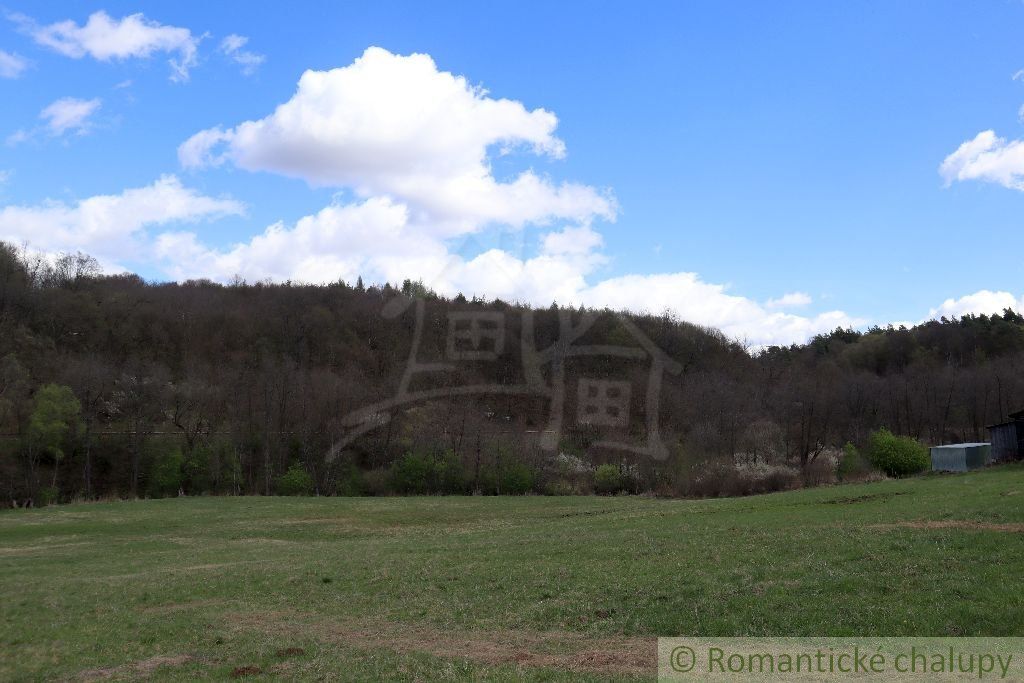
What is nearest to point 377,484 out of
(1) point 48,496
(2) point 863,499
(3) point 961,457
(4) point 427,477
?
(4) point 427,477

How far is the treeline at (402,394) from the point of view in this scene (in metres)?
74.6

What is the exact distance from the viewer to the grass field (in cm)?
1237

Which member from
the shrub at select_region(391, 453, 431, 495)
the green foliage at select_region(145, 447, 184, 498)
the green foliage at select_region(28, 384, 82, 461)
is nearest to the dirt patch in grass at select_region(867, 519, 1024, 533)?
the shrub at select_region(391, 453, 431, 495)

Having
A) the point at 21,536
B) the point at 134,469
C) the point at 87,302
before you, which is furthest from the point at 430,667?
the point at 87,302

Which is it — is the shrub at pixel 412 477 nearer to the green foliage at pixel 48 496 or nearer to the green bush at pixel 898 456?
the green foliage at pixel 48 496

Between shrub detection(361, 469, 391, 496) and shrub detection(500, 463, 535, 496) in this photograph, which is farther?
shrub detection(361, 469, 391, 496)

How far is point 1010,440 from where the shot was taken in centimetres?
5744

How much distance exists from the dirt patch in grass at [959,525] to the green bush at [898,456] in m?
38.2

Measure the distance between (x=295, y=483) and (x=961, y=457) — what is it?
58.9 metres

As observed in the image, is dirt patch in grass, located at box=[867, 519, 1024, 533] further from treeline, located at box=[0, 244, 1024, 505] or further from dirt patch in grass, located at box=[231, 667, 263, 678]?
treeline, located at box=[0, 244, 1024, 505]

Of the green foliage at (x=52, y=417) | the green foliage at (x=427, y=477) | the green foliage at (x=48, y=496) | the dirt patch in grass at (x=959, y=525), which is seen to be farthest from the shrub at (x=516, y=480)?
the dirt patch in grass at (x=959, y=525)

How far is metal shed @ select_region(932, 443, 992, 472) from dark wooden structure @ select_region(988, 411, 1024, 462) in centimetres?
80

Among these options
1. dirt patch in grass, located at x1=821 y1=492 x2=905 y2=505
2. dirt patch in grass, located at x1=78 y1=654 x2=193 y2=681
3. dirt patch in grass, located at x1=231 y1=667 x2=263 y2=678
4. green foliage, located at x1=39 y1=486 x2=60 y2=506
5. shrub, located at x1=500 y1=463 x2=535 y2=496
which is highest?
dirt patch in grass, located at x1=821 y1=492 x2=905 y2=505

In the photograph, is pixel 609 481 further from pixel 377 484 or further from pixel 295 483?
pixel 295 483
